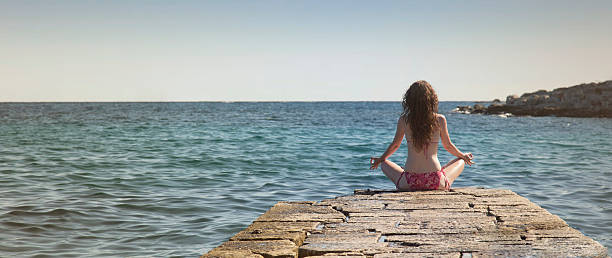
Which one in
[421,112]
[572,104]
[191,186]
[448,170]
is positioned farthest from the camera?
[572,104]

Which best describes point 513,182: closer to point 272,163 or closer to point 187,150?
point 272,163

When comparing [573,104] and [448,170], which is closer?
[448,170]

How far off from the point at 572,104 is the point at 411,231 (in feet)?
187

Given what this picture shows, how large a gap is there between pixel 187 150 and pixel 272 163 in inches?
218

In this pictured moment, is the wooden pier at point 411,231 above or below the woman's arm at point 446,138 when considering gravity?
below

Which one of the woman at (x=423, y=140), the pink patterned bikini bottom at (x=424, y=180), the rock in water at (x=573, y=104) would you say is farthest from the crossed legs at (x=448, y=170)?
the rock in water at (x=573, y=104)

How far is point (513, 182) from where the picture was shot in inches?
468

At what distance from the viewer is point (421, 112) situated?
6516 millimetres

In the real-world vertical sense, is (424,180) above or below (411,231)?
above

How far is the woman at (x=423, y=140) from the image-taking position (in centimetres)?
652

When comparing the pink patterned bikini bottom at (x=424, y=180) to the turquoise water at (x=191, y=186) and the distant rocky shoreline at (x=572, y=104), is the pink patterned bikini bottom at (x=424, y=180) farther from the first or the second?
the distant rocky shoreline at (x=572, y=104)

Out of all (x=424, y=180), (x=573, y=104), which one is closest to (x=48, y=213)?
(x=424, y=180)

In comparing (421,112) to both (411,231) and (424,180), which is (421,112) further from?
(411,231)

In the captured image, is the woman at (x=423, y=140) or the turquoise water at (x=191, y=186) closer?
the woman at (x=423, y=140)
